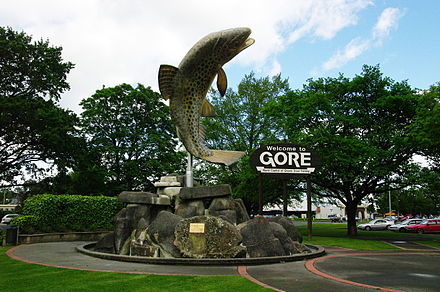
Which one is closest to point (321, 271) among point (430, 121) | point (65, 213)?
point (430, 121)

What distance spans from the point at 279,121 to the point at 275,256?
18.5m

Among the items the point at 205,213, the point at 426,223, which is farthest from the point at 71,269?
the point at 426,223

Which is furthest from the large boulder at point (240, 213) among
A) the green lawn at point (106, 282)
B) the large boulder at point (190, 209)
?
the green lawn at point (106, 282)

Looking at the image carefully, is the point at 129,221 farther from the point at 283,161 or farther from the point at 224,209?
the point at 283,161

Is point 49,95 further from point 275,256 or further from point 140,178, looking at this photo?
point 275,256

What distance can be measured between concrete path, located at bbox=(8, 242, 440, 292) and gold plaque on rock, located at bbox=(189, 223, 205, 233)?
52.6 inches

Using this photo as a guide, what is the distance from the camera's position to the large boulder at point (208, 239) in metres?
11.2

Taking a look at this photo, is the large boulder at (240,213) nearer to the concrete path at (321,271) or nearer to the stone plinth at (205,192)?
the stone plinth at (205,192)

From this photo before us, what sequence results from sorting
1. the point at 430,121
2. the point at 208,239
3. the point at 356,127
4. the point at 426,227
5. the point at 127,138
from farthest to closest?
the point at 426,227 → the point at 127,138 → the point at 356,127 → the point at 430,121 → the point at 208,239

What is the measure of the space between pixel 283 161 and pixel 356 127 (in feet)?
24.8

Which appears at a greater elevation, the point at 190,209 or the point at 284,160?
the point at 284,160

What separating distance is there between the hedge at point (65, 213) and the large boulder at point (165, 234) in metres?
9.87

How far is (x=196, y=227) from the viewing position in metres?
11.4

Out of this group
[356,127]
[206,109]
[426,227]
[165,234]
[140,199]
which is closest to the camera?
[165,234]
